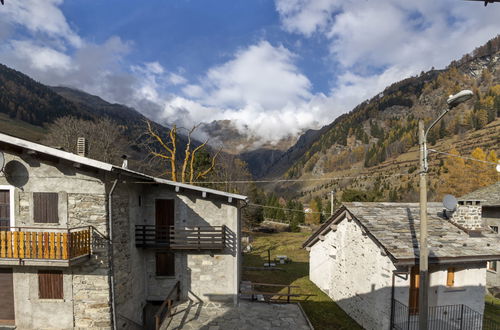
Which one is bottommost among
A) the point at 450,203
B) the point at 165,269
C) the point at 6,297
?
the point at 165,269

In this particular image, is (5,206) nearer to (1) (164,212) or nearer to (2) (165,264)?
(1) (164,212)

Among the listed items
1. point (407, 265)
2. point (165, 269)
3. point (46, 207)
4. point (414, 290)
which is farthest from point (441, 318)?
point (46, 207)

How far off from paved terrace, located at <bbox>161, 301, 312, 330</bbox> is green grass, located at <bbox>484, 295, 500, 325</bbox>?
433 inches

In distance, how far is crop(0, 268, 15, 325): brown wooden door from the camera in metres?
11.2

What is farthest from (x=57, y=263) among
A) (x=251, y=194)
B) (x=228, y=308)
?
(x=251, y=194)

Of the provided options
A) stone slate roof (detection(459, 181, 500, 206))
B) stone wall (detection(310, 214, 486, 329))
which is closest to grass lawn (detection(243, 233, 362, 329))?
stone wall (detection(310, 214, 486, 329))

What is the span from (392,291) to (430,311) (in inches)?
88.6

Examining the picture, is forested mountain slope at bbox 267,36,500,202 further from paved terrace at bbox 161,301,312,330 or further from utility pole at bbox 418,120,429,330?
utility pole at bbox 418,120,429,330

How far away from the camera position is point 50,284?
11.0 meters

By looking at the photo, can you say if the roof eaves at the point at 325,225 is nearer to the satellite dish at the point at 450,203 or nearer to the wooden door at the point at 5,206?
the satellite dish at the point at 450,203

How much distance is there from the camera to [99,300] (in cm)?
1086

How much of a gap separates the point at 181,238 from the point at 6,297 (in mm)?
7639

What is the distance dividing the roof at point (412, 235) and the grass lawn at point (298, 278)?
532 centimetres

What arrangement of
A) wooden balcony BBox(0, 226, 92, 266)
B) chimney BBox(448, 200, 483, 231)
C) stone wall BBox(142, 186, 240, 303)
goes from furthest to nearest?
stone wall BBox(142, 186, 240, 303) → chimney BBox(448, 200, 483, 231) → wooden balcony BBox(0, 226, 92, 266)
